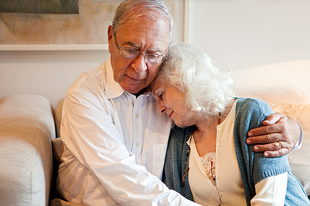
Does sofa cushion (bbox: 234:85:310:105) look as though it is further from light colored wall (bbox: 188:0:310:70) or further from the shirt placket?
the shirt placket

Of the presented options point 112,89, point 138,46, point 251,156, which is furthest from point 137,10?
point 251,156

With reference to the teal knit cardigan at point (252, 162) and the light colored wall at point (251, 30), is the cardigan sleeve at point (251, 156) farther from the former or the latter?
the light colored wall at point (251, 30)

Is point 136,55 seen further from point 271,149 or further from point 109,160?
point 271,149

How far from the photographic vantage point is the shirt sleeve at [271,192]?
1135 millimetres

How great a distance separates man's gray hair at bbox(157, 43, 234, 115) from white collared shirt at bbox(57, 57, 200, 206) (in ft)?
0.65

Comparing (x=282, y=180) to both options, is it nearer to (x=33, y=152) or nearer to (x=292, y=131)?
(x=292, y=131)

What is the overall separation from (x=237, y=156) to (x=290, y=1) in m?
1.44

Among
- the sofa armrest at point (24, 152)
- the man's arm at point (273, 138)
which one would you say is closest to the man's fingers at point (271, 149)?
the man's arm at point (273, 138)

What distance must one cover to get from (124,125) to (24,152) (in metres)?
0.47

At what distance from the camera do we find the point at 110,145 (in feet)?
3.99

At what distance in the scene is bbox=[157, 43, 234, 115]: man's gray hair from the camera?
129 cm

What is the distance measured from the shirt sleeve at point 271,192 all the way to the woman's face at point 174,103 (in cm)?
41

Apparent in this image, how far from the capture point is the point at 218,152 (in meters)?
1.31

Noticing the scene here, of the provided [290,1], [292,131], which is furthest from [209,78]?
[290,1]
